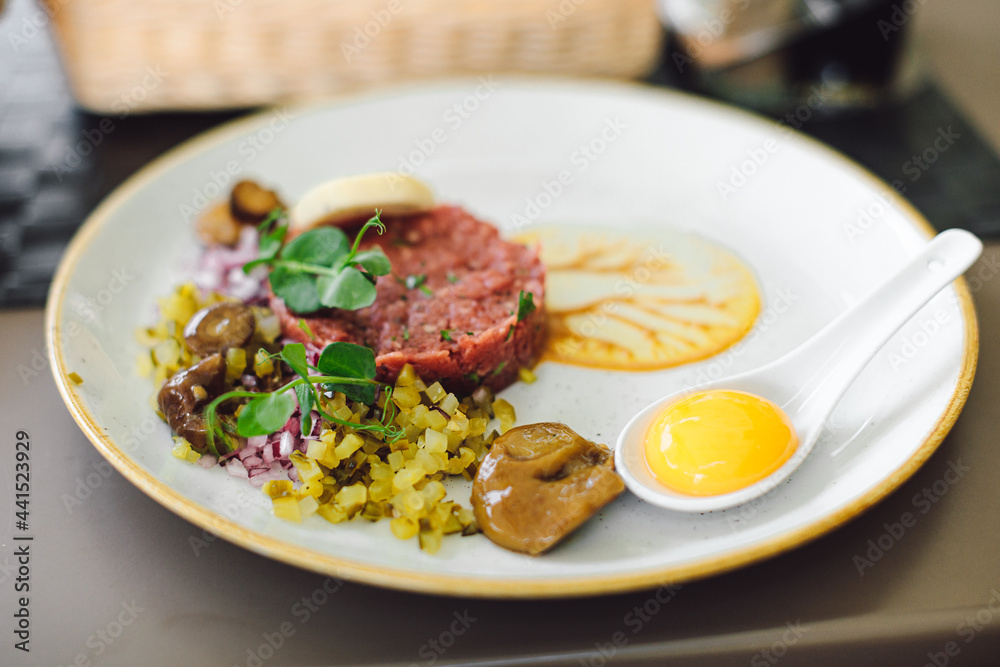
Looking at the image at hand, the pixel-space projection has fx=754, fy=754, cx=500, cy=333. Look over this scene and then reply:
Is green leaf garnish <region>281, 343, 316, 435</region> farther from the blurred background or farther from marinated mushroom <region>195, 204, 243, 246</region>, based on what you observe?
the blurred background

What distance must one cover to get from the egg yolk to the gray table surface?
23cm

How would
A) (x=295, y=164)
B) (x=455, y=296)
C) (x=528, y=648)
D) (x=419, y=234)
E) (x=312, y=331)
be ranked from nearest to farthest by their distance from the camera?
(x=528, y=648)
(x=312, y=331)
(x=455, y=296)
(x=419, y=234)
(x=295, y=164)

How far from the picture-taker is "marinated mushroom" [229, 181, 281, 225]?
2871 mm

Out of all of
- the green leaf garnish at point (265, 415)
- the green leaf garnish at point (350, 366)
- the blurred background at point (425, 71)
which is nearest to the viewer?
→ the green leaf garnish at point (265, 415)

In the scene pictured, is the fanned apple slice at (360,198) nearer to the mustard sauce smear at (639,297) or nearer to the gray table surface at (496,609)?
the mustard sauce smear at (639,297)

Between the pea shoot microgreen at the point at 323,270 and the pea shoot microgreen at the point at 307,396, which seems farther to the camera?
the pea shoot microgreen at the point at 323,270

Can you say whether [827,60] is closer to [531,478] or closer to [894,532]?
[894,532]

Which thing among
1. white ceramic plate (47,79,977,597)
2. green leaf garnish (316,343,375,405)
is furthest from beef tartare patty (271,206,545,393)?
white ceramic plate (47,79,977,597)

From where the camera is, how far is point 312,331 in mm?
2342

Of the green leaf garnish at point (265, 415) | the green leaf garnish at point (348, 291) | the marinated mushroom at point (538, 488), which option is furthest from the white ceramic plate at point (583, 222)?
the green leaf garnish at point (348, 291)

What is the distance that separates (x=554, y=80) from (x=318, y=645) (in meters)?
2.69

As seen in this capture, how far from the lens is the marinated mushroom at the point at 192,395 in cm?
209

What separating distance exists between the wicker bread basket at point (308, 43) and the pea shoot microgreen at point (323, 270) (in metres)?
1.34

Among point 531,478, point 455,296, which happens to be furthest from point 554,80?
point 531,478
